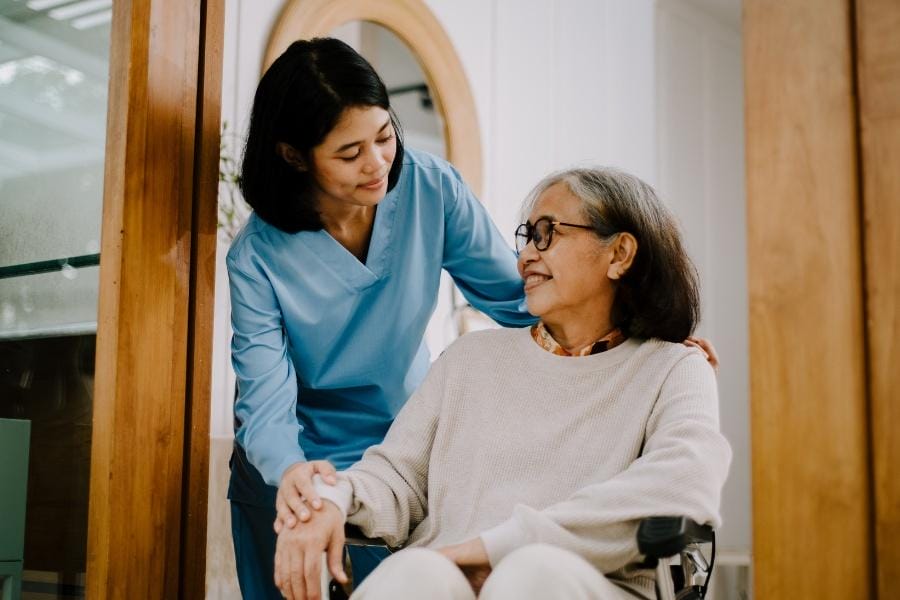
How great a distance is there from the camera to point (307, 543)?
151 cm

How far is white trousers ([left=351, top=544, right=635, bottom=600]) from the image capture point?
1.23m

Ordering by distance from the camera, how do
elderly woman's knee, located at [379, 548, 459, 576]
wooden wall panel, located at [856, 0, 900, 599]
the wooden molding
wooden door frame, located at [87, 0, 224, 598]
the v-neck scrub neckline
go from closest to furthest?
wooden wall panel, located at [856, 0, 900, 599], elderly woman's knee, located at [379, 548, 459, 576], wooden door frame, located at [87, 0, 224, 598], the v-neck scrub neckline, the wooden molding

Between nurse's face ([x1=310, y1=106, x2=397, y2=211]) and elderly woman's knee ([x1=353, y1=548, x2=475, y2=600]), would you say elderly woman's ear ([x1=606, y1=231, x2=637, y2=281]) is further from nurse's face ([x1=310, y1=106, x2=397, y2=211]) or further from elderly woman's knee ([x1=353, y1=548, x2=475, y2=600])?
elderly woman's knee ([x1=353, y1=548, x2=475, y2=600])

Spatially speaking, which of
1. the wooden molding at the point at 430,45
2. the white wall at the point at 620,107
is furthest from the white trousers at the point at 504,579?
the wooden molding at the point at 430,45

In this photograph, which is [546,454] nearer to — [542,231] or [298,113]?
[542,231]

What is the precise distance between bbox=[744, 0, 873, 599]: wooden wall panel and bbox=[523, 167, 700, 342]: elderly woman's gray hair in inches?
16.3

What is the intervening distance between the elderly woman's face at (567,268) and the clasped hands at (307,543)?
487 millimetres

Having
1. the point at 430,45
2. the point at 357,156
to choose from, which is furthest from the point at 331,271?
the point at 430,45

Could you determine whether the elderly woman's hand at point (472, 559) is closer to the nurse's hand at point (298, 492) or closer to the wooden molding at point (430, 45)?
the nurse's hand at point (298, 492)

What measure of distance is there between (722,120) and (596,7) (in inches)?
50.9

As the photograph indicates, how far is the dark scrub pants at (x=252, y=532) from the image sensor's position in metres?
1.98

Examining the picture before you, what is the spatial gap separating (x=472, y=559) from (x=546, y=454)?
0.28m

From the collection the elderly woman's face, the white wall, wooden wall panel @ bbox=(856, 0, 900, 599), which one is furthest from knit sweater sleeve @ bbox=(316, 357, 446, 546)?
the white wall

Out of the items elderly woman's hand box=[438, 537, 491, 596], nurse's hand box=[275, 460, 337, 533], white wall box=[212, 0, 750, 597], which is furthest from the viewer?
white wall box=[212, 0, 750, 597]
